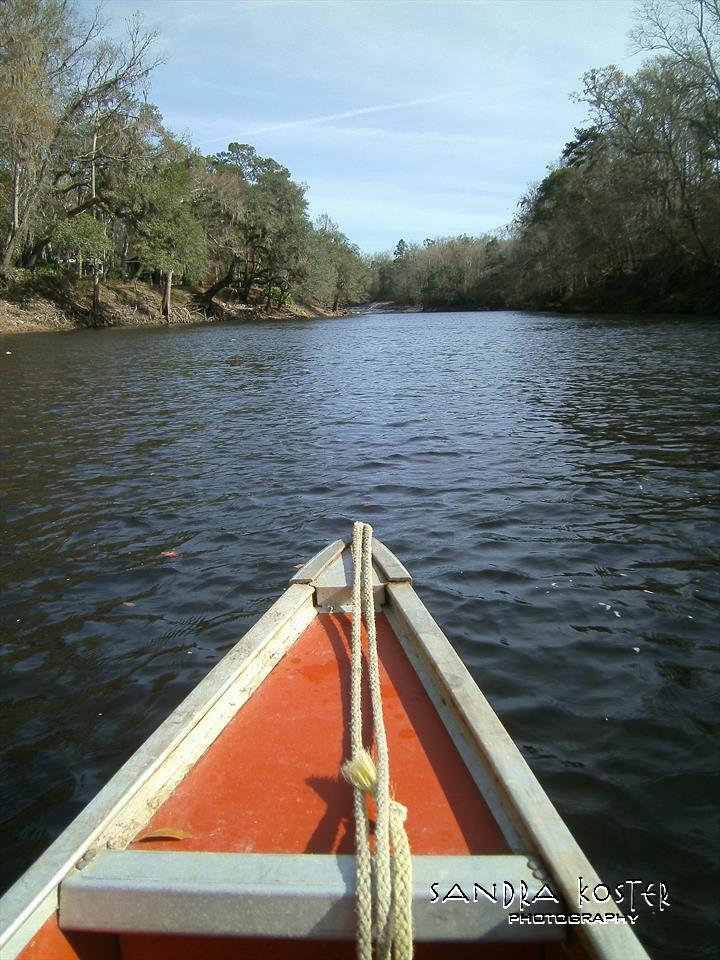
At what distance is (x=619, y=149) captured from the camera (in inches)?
1718

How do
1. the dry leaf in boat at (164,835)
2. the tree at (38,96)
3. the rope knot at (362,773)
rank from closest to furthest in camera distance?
the dry leaf in boat at (164,835), the rope knot at (362,773), the tree at (38,96)

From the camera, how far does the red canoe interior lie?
2090 mm

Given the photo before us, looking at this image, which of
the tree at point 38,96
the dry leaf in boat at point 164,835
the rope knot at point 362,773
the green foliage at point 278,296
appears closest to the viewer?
the dry leaf in boat at point 164,835

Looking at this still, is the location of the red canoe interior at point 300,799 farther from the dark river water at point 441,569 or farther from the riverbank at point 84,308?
the riverbank at point 84,308

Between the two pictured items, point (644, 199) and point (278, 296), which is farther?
point (278, 296)

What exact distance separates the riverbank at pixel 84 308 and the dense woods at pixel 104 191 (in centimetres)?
85

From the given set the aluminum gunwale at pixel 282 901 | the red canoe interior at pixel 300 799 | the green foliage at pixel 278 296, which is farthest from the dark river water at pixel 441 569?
the green foliage at pixel 278 296

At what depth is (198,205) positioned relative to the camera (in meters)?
55.8

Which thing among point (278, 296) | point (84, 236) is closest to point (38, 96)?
point (84, 236)

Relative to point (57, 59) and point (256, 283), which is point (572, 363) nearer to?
point (57, 59)

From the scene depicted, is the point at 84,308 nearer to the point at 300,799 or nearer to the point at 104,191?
the point at 104,191

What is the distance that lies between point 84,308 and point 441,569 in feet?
153

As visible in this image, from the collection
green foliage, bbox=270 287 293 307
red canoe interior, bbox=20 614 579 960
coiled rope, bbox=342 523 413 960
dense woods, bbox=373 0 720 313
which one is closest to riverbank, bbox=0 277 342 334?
green foliage, bbox=270 287 293 307

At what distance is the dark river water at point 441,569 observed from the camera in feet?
11.6
